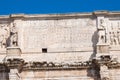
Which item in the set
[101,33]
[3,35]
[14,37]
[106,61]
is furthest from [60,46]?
[3,35]

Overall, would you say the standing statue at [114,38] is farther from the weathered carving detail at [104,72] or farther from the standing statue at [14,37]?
the standing statue at [14,37]

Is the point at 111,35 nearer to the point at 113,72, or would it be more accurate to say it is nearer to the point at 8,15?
the point at 113,72

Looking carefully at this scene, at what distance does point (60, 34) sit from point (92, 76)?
2.30m

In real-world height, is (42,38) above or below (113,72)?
above

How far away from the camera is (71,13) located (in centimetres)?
1723

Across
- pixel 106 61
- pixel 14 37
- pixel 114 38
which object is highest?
pixel 14 37

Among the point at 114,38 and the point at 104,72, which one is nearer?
the point at 104,72

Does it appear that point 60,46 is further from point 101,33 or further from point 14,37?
point 14,37

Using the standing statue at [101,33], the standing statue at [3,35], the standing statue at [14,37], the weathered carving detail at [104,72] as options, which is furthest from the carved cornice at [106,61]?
the standing statue at [3,35]

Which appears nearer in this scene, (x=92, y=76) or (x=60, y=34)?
(x=92, y=76)

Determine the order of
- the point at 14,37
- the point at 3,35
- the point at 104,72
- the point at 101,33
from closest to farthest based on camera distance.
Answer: the point at 104,72 < the point at 101,33 < the point at 14,37 < the point at 3,35

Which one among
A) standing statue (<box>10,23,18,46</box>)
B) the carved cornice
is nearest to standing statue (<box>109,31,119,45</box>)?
the carved cornice

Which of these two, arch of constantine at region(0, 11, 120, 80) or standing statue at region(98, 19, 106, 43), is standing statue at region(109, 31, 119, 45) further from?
standing statue at region(98, 19, 106, 43)

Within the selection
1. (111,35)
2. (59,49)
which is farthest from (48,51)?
(111,35)
